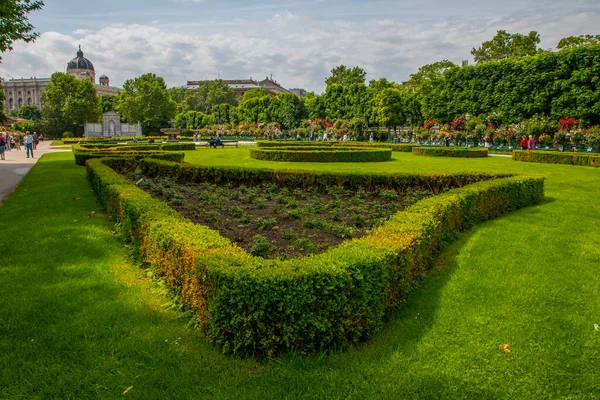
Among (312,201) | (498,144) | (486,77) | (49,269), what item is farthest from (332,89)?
(49,269)

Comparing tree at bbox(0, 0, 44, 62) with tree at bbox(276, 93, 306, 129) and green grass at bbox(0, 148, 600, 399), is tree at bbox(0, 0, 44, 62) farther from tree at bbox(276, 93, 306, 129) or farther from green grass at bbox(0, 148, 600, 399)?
tree at bbox(276, 93, 306, 129)

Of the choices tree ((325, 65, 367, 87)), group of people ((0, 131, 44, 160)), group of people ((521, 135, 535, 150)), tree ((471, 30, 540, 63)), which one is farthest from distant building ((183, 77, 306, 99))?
group of people ((521, 135, 535, 150))

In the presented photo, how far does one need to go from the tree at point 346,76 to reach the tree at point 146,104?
26246 millimetres

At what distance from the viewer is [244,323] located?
2.97 m

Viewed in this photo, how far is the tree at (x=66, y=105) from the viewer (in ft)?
196

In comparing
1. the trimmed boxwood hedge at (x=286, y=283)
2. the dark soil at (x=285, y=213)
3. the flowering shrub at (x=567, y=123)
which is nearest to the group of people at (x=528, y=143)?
the flowering shrub at (x=567, y=123)

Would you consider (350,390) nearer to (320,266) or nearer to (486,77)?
(320,266)

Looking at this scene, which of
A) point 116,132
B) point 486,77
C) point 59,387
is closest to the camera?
point 59,387

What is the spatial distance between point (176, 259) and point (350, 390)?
1944 millimetres

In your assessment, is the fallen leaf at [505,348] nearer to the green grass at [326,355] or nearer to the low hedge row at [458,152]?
the green grass at [326,355]

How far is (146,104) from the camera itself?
61.8 m

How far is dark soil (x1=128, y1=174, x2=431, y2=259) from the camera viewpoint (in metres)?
5.24

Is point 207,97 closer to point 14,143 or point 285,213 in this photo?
point 14,143

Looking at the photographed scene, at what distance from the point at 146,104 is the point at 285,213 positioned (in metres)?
60.5
